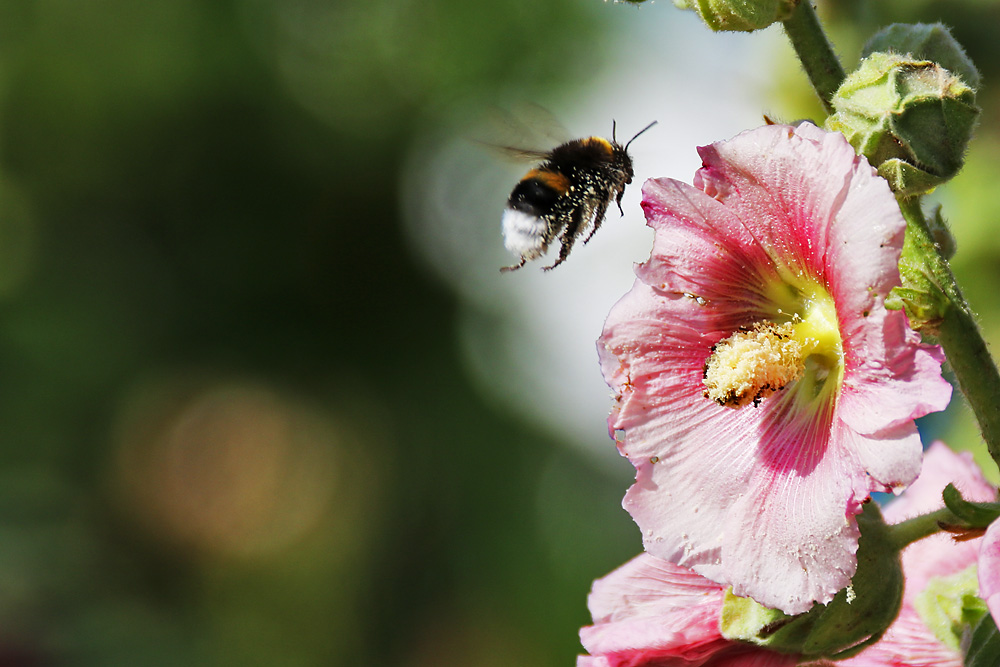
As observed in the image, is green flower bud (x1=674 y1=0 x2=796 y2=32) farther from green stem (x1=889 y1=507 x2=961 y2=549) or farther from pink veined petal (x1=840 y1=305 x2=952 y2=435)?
green stem (x1=889 y1=507 x2=961 y2=549)

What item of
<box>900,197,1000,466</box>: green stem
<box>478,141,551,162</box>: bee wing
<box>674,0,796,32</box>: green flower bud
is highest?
<box>478,141,551,162</box>: bee wing

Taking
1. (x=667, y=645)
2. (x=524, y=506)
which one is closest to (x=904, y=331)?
(x=667, y=645)

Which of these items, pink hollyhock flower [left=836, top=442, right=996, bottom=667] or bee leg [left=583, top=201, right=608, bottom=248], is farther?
bee leg [left=583, top=201, right=608, bottom=248]

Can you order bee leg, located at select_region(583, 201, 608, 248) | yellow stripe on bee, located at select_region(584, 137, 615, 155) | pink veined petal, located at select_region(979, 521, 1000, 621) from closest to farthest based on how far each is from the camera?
pink veined petal, located at select_region(979, 521, 1000, 621) < bee leg, located at select_region(583, 201, 608, 248) < yellow stripe on bee, located at select_region(584, 137, 615, 155)

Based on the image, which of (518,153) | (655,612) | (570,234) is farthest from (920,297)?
(518,153)

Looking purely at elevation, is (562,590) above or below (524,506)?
below

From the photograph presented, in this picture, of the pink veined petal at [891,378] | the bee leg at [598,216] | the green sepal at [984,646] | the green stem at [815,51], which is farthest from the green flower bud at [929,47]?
the bee leg at [598,216]

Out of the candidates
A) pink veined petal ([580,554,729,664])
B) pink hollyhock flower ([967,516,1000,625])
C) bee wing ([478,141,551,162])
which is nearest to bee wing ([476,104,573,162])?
bee wing ([478,141,551,162])

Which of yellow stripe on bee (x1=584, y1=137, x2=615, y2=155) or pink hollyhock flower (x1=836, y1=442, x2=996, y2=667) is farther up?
yellow stripe on bee (x1=584, y1=137, x2=615, y2=155)

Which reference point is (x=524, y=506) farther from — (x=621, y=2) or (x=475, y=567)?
(x=621, y=2)
